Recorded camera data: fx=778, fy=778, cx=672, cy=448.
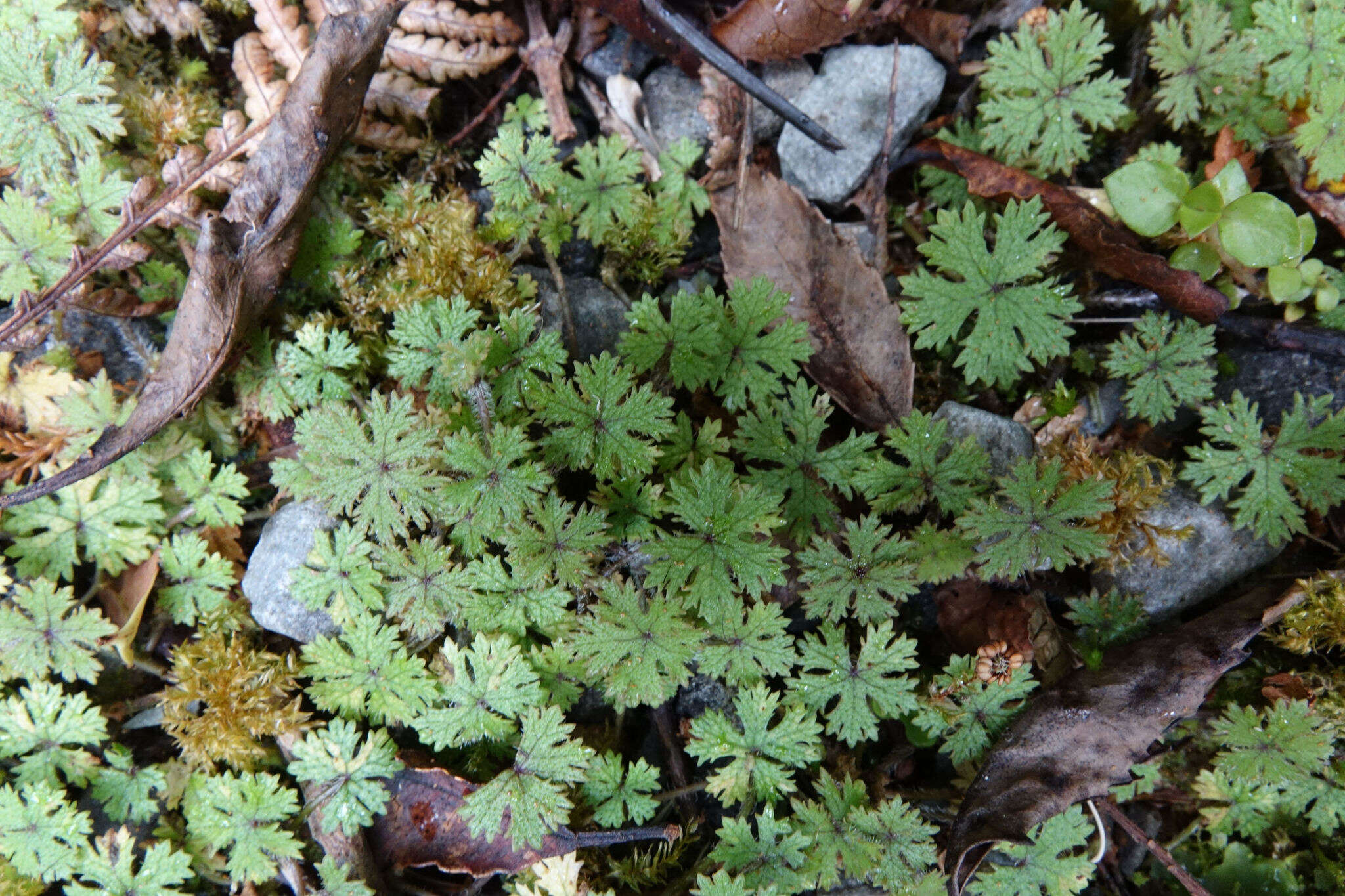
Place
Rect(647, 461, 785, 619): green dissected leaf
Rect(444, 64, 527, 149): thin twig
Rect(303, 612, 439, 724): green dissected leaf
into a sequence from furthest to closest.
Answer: Rect(444, 64, 527, 149): thin twig
Rect(303, 612, 439, 724): green dissected leaf
Rect(647, 461, 785, 619): green dissected leaf

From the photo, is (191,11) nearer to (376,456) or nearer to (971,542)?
(376,456)

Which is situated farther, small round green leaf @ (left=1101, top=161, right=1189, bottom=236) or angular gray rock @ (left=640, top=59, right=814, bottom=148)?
angular gray rock @ (left=640, top=59, right=814, bottom=148)

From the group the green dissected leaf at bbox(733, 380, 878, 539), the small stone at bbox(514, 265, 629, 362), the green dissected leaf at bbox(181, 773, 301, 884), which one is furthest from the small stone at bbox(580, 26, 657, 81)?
the green dissected leaf at bbox(181, 773, 301, 884)

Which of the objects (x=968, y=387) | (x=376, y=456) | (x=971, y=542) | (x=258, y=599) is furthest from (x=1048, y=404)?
(x=258, y=599)

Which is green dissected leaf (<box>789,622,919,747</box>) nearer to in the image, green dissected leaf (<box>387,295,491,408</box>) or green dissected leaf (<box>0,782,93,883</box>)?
green dissected leaf (<box>387,295,491,408</box>)

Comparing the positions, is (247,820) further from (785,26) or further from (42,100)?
(785,26)

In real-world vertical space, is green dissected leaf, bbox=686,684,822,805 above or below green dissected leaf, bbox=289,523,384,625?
below
